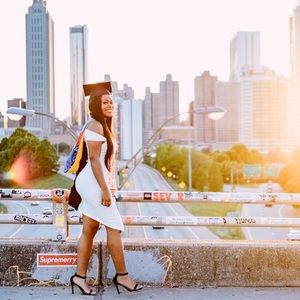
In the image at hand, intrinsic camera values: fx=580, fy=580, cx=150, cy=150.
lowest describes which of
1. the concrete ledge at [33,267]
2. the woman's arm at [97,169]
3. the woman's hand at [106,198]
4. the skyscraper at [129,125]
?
the concrete ledge at [33,267]

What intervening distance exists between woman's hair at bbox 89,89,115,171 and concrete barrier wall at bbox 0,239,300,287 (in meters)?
0.90

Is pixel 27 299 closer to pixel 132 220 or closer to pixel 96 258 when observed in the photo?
pixel 96 258

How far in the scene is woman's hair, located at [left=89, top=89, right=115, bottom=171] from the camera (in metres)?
4.84

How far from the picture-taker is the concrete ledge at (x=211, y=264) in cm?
524

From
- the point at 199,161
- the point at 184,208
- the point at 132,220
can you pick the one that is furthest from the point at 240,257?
the point at 199,161

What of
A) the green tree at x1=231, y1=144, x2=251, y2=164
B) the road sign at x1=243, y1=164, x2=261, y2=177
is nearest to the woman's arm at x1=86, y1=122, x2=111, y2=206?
the road sign at x1=243, y1=164, x2=261, y2=177

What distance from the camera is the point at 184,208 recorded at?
69500mm

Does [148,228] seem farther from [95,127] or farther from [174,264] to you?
[95,127]

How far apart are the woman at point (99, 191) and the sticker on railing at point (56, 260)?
0.93ft

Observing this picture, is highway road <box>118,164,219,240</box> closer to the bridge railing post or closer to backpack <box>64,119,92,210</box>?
the bridge railing post

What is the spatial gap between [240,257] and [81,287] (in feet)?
4.85

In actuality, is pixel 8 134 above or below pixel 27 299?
above

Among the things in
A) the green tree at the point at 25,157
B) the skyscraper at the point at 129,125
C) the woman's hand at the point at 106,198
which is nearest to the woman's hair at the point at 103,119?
the woman's hand at the point at 106,198

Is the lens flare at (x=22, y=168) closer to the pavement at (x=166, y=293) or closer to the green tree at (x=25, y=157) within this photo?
the green tree at (x=25, y=157)
